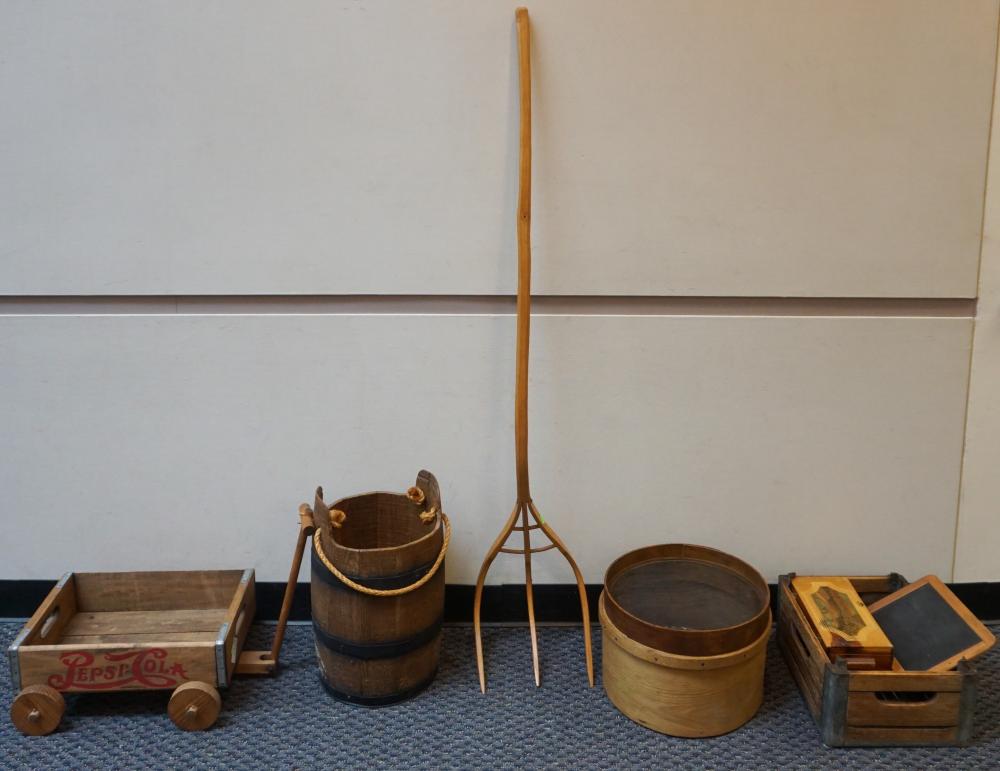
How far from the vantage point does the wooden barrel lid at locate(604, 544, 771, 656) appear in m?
2.07

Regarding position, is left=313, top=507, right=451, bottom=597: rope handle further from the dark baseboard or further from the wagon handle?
the dark baseboard

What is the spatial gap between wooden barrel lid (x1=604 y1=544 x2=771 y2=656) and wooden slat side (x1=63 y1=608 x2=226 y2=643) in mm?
991

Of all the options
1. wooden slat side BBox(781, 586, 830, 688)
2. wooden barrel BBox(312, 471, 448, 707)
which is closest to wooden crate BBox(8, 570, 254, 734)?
wooden barrel BBox(312, 471, 448, 707)

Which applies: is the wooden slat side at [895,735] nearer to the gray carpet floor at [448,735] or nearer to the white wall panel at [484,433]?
the gray carpet floor at [448,735]

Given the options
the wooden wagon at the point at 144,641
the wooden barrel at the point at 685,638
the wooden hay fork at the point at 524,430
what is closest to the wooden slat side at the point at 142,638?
the wooden wagon at the point at 144,641

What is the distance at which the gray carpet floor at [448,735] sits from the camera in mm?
1854

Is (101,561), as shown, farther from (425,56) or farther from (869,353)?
(869,353)

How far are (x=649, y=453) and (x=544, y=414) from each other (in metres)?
0.28

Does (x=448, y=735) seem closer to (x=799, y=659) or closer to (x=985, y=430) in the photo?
(x=799, y=659)

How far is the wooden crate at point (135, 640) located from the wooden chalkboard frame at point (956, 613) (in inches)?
60.5

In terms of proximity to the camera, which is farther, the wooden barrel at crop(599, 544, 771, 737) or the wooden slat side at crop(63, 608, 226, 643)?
the wooden slat side at crop(63, 608, 226, 643)

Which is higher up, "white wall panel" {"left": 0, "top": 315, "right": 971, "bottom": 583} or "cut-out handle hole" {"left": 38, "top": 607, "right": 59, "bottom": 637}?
"white wall panel" {"left": 0, "top": 315, "right": 971, "bottom": 583}

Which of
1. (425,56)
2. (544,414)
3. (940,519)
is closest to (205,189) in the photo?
(425,56)

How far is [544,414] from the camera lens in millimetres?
2170
